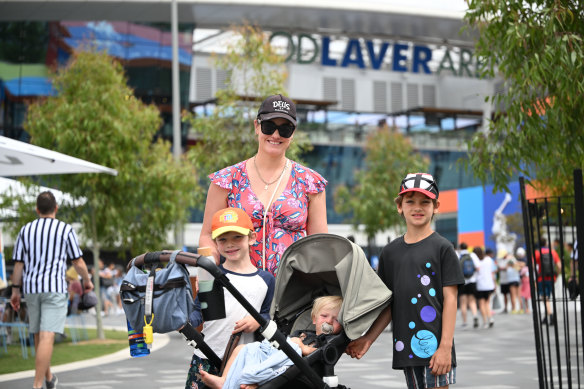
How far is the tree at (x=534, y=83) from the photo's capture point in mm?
9125

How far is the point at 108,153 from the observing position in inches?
710

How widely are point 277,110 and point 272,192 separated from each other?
469 millimetres

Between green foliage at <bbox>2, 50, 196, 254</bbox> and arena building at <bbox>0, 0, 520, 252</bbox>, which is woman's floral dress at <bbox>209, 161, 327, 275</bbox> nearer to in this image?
green foliage at <bbox>2, 50, 196, 254</bbox>

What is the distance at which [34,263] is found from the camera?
9555 millimetres

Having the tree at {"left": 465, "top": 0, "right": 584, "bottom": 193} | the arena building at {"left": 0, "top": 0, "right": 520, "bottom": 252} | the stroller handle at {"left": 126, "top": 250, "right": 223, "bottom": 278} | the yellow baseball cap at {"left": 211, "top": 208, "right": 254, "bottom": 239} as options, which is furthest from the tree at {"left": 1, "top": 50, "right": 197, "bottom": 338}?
the arena building at {"left": 0, "top": 0, "right": 520, "bottom": 252}

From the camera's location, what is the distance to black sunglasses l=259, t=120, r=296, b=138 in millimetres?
5039

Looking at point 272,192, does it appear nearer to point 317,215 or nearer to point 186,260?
point 317,215

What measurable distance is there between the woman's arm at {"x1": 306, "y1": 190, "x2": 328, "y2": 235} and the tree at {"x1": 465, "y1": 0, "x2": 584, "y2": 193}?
4.47 metres

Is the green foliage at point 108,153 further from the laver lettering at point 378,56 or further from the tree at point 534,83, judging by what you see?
the laver lettering at point 378,56

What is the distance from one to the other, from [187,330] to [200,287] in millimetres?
207

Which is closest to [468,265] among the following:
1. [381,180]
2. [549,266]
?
[549,266]

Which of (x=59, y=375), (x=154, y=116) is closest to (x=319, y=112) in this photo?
(x=154, y=116)

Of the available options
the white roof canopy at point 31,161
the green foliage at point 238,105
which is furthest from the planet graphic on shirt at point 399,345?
the green foliage at point 238,105

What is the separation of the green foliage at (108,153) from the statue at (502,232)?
27.1 metres
